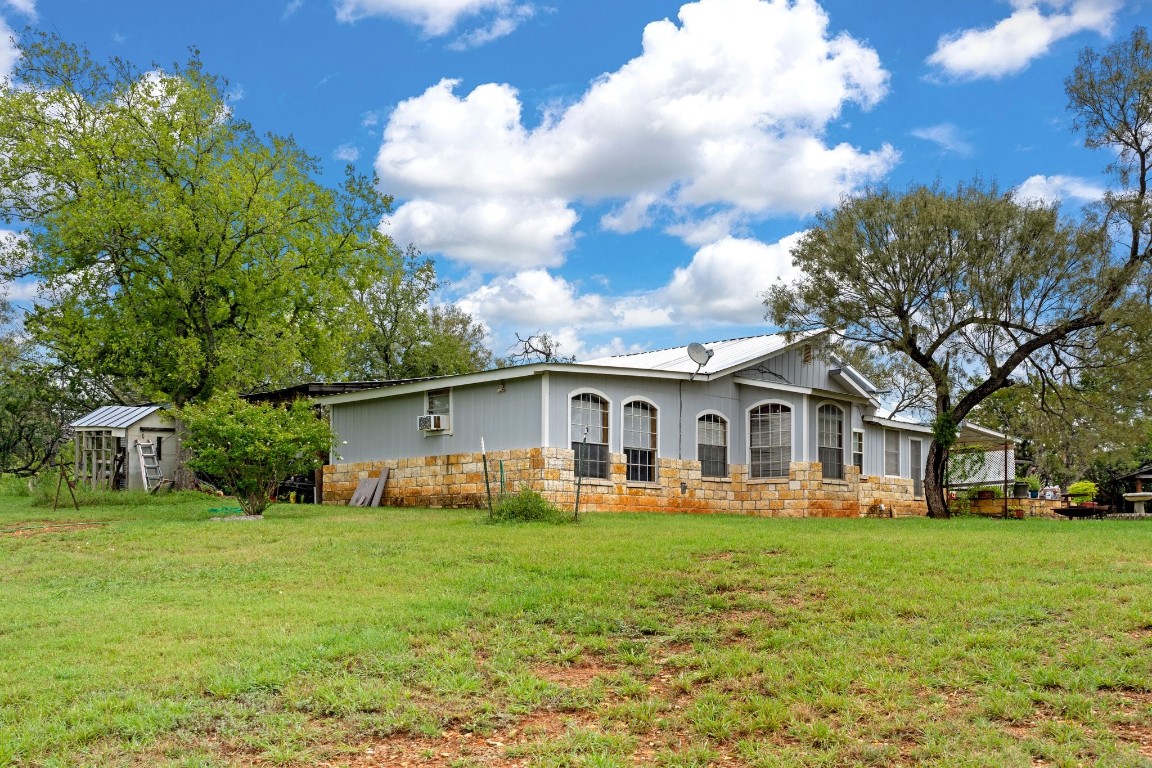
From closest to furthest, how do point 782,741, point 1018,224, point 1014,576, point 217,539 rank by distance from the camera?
point 782,741 < point 1014,576 < point 217,539 < point 1018,224

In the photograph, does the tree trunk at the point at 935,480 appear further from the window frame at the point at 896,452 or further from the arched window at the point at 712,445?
the arched window at the point at 712,445

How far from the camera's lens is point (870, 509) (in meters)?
25.6

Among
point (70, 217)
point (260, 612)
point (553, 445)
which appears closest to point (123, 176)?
point (70, 217)

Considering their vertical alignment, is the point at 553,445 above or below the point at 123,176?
below

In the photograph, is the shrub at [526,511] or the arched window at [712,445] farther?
the arched window at [712,445]

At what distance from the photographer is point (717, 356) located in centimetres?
2412

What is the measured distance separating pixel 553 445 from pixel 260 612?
1113 centimetres

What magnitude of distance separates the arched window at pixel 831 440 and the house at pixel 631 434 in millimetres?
32

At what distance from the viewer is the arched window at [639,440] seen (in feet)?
67.9

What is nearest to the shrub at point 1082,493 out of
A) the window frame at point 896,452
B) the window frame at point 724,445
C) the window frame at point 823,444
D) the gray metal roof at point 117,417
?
the window frame at point 896,452

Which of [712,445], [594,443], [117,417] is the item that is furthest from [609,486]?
[117,417]

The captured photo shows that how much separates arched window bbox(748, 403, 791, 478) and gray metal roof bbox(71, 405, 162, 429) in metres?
15.5

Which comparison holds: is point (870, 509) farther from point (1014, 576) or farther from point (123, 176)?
point (123, 176)

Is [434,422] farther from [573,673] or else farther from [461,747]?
[461,747]
